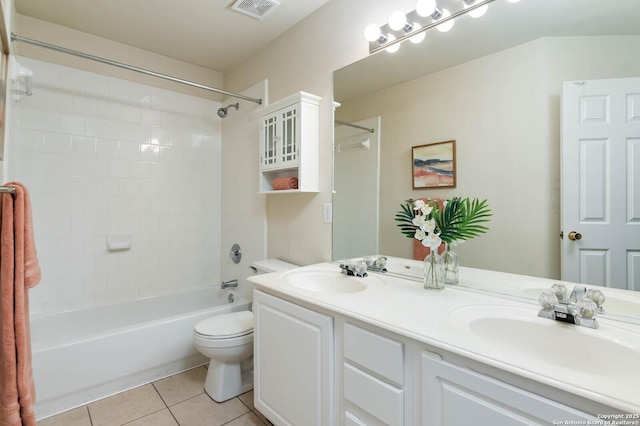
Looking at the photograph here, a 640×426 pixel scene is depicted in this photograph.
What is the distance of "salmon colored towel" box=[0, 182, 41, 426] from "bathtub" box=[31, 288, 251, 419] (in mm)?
990

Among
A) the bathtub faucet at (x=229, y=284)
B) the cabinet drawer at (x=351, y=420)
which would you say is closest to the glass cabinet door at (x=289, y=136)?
the bathtub faucet at (x=229, y=284)

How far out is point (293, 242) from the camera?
7.53 ft

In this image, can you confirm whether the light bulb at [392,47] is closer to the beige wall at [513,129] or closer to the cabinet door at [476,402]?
the beige wall at [513,129]

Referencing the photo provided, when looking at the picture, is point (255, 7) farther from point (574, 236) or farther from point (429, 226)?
point (574, 236)

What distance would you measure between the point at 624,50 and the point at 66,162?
3233 millimetres

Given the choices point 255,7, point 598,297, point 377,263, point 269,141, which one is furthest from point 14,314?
point 255,7

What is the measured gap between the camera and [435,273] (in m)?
1.34

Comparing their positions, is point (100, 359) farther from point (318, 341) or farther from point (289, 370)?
point (318, 341)

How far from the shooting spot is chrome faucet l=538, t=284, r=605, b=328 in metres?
0.94

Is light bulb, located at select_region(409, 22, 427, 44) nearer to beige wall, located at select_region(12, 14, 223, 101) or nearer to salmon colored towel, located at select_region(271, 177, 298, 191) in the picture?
salmon colored towel, located at select_region(271, 177, 298, 191)

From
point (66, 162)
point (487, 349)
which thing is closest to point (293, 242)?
point (487, 349)

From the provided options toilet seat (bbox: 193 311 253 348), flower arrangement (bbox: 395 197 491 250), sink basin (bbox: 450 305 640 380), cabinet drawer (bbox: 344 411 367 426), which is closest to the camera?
sink basin (bbox: 450 305 640 380)

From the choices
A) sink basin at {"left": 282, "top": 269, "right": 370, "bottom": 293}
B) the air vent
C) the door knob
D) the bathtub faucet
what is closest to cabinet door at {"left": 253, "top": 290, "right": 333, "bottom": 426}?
sink basin at {"left": 282, "top": 269, "right": 370, "bottom": 293}

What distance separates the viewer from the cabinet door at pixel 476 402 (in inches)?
26.7
